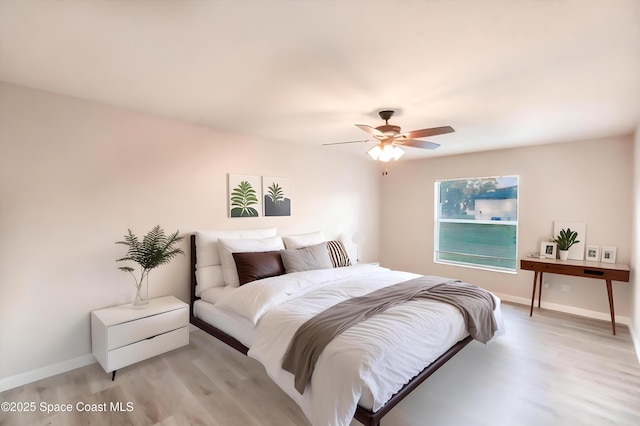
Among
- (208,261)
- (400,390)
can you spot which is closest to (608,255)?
(400,390)

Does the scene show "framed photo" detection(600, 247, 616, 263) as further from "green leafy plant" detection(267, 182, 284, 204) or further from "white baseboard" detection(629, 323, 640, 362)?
"green leafy plant" detection(267, 182, 284, 204)

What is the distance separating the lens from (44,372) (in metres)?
2.49

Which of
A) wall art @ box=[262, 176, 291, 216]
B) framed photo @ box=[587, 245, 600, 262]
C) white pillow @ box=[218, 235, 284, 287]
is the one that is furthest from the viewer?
wall art @ box=[262, 176, 291, 216]

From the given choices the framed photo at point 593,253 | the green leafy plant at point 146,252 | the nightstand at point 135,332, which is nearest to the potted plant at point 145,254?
the green leafy plant at point 146,252

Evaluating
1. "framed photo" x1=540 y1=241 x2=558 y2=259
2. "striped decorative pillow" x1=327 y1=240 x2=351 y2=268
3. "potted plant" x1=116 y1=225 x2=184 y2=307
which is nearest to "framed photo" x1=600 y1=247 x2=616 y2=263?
"framed photo" x1=540 y1=241 x2=558 y2=259

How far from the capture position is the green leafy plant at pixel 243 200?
3770mm

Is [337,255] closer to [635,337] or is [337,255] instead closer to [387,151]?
[387,151]

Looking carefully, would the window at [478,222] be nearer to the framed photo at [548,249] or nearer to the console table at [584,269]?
the framed photo at [548,249]

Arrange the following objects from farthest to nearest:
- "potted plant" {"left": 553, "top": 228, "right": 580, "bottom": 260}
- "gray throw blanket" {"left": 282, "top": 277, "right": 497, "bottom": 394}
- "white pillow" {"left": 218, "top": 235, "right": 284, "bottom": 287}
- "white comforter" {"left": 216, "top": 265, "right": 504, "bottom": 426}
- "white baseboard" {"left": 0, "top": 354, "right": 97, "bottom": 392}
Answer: "potted plant" {"left": 553, "top": 228, "right": 580, "bottom": 260}, "white pillow" {"left": 218, "top": 235, "right": 284, "bottom": 287}, "white baseboard" {"left": 0, "top": 354, "right": 97, "bottom": 392}, "gray throw blanket" {"left": 282, "top": 277, "right": 497, "bottom": 394}, "white comforter" {"left": 216, "top": 265, "right": 504, "bottom": 426}

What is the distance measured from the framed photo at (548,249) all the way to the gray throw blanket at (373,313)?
183 centimetres

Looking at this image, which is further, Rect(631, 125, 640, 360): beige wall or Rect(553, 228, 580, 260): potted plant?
Rect(553, 228, 580, 260): potted plant

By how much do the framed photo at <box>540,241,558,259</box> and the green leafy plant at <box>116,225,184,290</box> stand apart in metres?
4.73

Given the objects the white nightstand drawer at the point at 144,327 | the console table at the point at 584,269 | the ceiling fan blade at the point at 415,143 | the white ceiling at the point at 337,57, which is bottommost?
the white nightstand drawer at the point at 144,327

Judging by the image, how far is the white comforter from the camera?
1690 mm
